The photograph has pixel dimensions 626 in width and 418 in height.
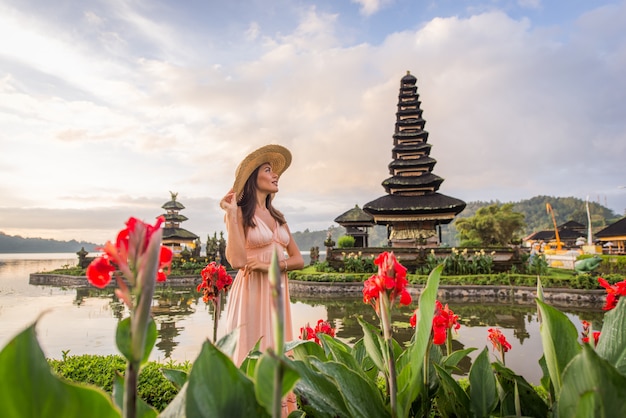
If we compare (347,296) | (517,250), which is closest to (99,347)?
(347,296)

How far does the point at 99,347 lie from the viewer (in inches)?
261

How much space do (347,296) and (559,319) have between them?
42.3 feet

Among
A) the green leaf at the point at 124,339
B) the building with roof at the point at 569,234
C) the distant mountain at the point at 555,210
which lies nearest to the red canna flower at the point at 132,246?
the green leaf at the point at 124,339

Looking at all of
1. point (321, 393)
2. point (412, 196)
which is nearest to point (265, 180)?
point (321, 393)

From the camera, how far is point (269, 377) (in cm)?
61

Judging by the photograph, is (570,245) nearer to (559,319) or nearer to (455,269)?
(455,269)

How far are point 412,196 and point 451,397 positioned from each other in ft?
69.6

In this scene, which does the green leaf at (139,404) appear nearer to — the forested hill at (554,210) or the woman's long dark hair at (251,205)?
the woman's long dark hair at (251,205)

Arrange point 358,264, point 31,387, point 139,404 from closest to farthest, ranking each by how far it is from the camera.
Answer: point 31,387 → point 139,404 → point 358,264

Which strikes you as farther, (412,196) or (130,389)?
(412,196)

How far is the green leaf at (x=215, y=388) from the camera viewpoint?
70 centimetres

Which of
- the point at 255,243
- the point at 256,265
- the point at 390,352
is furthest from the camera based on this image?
the point at 255,243

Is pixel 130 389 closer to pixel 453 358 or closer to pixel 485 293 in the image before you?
pixel 453 358

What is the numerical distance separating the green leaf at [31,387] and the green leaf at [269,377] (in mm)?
262
